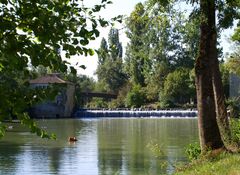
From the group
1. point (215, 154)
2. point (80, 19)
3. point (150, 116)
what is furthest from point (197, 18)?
point (150, 116)

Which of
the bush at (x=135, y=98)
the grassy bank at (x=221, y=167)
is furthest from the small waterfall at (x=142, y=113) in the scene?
the grassy bank at (x=221, y=167)

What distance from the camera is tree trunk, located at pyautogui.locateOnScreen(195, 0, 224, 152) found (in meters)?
11.2

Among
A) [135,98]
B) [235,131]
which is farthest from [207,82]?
[135,98]

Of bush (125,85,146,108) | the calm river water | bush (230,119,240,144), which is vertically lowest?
the calm river water

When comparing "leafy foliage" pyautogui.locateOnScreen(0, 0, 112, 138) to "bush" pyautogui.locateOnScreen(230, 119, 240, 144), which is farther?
"bush" pyautogui.locateOnScreen(230, 119, 240, 144)

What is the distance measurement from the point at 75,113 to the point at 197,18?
77.2 meters

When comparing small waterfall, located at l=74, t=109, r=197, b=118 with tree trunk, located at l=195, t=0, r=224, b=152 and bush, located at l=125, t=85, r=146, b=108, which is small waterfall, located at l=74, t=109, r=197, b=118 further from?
tree trunk, located at l=195, t=0, r=224, b=152

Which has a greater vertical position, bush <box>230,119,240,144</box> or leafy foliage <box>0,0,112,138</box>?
leafy foliage <box>0,0,112,138</box>

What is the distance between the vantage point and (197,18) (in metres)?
11.5

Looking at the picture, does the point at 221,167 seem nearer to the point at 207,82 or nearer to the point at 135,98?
the point at 207,82

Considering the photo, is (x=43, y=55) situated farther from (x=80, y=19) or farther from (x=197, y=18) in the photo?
(x=197, y=18)

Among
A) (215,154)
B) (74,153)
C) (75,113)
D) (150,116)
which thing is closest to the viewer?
(215,154)

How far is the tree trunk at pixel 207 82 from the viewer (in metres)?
11.2

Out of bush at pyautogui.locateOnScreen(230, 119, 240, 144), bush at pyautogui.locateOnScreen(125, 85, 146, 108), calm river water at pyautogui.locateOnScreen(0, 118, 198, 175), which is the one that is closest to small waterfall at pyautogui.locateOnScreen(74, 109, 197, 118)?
bush at pyautogui.locateOnScreen(125, 85, 146, 108)
